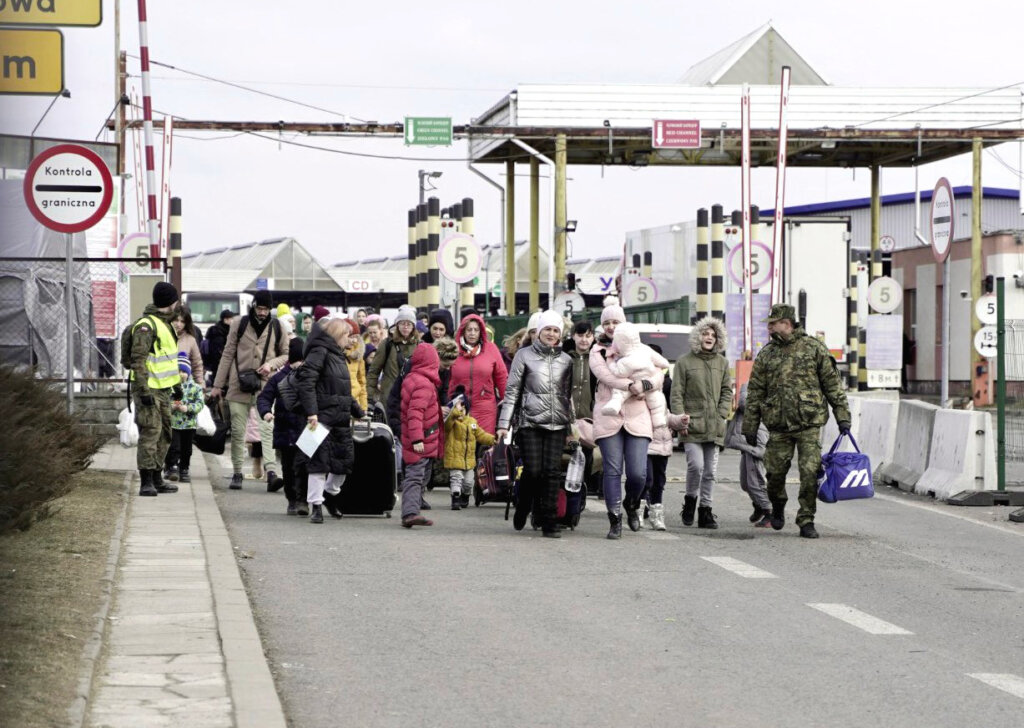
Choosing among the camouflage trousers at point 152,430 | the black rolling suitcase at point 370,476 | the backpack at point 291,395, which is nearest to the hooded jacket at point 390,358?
the black rolling suitcase at point 370,476

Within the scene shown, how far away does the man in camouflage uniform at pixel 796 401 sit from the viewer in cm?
1307

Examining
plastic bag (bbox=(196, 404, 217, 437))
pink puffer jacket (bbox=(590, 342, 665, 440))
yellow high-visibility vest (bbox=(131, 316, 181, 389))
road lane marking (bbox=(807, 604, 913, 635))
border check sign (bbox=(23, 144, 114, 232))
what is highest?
border check sign (bbox=(23, 144, 114, 232))

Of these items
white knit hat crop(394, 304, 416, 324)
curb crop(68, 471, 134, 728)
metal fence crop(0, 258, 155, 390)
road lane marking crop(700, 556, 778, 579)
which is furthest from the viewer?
metal fence crop(0, 258, 155, 390)

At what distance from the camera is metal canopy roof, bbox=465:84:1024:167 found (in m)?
41.9

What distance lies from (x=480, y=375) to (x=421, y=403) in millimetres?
1764

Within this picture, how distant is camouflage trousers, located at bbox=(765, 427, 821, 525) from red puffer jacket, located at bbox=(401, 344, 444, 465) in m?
2.55

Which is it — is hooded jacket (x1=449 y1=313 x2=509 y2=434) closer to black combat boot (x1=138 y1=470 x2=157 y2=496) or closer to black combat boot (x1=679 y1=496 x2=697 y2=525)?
black combat boot (x1=679 y1=496 x2=697 y2=525)

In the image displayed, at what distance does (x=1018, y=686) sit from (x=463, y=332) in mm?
8397

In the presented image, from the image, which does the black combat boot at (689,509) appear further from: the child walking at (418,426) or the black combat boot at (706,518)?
the child walking at (418,426)

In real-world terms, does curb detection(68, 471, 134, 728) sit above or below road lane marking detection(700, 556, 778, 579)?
above

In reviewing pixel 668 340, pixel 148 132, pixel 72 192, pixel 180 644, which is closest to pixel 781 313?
pixel 72 192

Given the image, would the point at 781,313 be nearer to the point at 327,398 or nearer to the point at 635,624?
the point at 327,398

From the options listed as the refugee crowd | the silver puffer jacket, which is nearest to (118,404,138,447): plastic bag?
the refugee crowd

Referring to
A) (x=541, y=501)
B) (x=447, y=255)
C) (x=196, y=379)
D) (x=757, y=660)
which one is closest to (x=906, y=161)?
(x=447, y=255)
